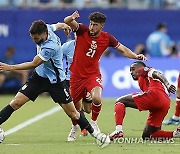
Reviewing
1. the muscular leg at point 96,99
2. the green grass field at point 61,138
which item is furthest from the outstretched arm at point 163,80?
the muscular leg at point 96,99

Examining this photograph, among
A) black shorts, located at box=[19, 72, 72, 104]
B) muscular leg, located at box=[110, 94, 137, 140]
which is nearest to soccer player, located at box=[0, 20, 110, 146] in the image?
black shorts, located at box=[19, 72, 72, 104]

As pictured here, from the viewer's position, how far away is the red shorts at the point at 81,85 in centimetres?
1281

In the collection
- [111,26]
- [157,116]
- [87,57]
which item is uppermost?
[111,26]

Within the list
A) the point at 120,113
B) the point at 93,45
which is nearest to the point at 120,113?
the point at 120,113

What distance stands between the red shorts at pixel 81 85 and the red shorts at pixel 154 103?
3.09ft

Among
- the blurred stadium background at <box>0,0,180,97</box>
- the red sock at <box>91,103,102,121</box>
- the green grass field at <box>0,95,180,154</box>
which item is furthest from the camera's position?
the blurred stadium background at <box>0,0,180,97</box>

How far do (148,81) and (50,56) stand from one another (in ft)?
6.43

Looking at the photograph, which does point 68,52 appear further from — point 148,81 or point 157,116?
point 157,116

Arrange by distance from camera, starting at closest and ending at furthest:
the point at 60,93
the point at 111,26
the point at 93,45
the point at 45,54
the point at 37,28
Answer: the point at 37,28, the point at 45,54, the point at 60,93, the point at 93,45, the point at 111,26

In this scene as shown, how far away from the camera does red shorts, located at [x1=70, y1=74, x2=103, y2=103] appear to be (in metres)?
12.8

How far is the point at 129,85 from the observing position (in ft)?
74.4

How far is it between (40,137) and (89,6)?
13.6 m

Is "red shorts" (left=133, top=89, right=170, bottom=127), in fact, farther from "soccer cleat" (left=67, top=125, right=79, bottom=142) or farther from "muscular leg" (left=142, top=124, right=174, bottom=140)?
"soccer cleat" (left=67, top=125, right=79, bottom=142)

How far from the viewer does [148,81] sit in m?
12.5
